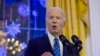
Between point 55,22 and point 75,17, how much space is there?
1339 millimetres

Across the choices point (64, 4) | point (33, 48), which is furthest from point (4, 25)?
point (33, 48)

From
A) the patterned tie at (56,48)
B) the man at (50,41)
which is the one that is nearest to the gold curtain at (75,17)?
the man at (50,41)

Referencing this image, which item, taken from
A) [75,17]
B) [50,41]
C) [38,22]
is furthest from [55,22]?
[38,22]

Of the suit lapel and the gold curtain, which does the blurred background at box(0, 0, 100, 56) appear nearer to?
the gold curtain

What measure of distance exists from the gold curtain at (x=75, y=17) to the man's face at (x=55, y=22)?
3.94 feet

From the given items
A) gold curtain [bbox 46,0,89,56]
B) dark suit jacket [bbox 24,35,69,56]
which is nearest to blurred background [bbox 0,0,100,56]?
gold curtain [bbox 46,0,89,56]

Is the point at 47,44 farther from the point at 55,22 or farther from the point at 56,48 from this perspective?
the point at 55,22

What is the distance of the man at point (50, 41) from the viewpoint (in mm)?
1546

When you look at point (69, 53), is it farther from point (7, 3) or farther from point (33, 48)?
point (7, 3)

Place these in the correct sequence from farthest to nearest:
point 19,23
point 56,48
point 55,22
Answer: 1. point 19,23
2. point 55,22
3. point 56,48

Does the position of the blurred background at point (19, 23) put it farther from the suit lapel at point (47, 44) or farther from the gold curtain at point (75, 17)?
the suit lapel at point (47, 44)

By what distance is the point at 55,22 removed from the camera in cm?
169

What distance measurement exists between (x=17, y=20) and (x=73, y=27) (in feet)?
2.78

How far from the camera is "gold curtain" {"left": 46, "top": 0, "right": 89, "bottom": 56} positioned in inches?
115
